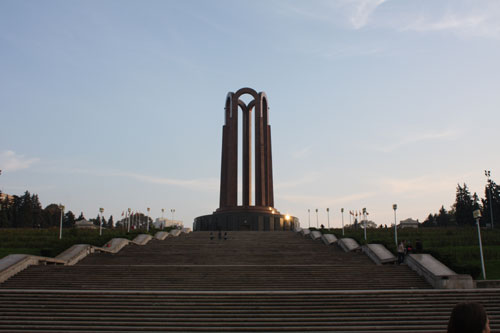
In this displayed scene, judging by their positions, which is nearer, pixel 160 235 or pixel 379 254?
pixel 379 254

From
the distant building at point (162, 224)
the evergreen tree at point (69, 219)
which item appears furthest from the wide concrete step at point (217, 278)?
the evergreen tree at point (69, 219)

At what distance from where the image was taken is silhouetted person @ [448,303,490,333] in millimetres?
2166

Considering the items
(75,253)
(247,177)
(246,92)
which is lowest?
(75,253)

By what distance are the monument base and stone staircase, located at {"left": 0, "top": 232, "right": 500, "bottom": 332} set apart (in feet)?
71.0

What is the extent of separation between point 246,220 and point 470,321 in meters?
36.8

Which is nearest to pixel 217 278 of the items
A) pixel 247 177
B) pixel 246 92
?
pixel 247 177

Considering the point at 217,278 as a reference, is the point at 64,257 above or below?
above

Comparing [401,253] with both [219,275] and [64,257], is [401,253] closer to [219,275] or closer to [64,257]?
[219,275]

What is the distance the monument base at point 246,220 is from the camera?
38781 millimetres

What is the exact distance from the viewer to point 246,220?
38750 millimetres

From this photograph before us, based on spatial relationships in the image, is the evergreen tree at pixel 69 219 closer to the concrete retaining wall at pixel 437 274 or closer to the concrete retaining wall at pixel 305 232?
the concrete retaining wall at pixel 305 232

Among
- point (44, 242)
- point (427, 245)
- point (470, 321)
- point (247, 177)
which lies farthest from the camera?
point (247, 177)

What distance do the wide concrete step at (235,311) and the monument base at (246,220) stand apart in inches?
1010

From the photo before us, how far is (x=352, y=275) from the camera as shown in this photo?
52.9 feet
